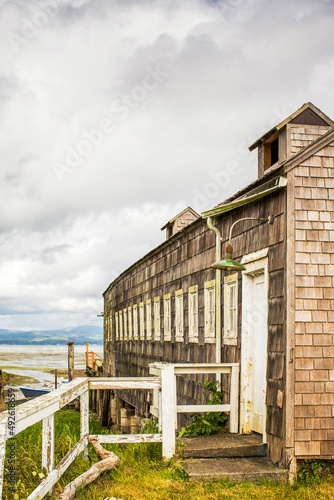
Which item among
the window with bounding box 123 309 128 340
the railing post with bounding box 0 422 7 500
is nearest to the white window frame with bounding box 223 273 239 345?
the railing post with bounding box 0 422 7 500

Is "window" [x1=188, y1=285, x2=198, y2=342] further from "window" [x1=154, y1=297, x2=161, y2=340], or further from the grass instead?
the grass

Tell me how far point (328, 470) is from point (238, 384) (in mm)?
2169

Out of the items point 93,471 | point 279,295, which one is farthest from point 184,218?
point 93,471

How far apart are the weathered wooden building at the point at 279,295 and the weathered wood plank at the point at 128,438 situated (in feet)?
5.49

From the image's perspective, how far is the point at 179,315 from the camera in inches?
570

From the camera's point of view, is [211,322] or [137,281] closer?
[211,322]

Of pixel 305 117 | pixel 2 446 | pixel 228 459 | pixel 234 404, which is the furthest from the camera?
pixel 305 117

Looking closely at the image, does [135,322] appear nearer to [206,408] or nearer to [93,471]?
[206,408]

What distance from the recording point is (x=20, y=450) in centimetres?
682

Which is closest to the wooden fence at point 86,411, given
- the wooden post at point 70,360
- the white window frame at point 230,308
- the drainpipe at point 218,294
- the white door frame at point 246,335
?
the white door frame at point 246,335

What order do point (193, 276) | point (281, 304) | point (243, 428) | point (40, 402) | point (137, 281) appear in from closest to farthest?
point (40, 402) < point (281, 304) < point (243, 428) < point (193, 276) < point (137, 281)

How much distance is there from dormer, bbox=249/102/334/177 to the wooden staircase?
5.11 meters

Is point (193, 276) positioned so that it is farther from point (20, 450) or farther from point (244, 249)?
point (20, 450)

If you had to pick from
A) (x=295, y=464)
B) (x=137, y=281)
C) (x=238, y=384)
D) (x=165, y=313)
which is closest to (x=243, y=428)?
(x=238, y=384)
